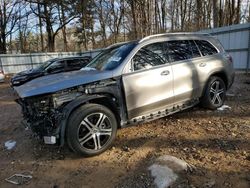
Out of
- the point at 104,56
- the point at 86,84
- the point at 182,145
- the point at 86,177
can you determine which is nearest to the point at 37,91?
the point at 86,84

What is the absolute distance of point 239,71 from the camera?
38.8ft

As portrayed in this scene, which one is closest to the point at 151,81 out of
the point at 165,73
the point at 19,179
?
the point at 165,73

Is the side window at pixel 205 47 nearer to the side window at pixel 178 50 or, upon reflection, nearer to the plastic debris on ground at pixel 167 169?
the side window at pixel 178 50

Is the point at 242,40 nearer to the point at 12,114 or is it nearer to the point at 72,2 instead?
the point at 12,114

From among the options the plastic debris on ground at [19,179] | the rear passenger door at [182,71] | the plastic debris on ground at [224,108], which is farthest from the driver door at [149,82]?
the plastic debris on ground at [19,179]

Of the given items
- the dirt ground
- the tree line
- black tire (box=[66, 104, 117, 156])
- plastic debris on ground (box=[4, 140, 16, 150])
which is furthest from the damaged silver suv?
the tree line

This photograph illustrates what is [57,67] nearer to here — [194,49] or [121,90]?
[194,49]

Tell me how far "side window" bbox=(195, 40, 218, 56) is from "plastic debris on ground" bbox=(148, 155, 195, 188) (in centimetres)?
290

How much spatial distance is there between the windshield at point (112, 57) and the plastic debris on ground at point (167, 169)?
6.07ft

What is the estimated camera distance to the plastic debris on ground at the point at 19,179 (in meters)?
3.78

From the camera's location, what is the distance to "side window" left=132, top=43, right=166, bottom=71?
15.4 ft

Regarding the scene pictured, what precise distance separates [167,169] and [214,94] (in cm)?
299

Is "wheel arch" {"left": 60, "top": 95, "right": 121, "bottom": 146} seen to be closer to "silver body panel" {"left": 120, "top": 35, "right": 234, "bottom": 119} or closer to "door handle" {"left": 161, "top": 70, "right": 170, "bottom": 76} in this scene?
"silver body panel" {"left": 120, "top": 35, "right": 234, "bottom": 119}

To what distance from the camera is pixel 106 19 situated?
3259 cm
